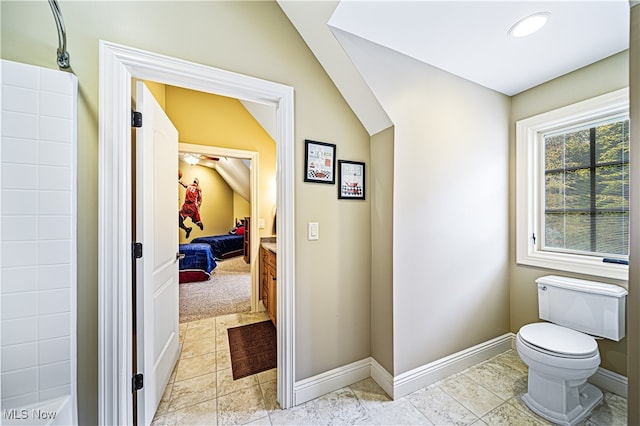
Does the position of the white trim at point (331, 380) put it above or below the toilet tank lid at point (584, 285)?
below

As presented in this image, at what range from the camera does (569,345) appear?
1.42m

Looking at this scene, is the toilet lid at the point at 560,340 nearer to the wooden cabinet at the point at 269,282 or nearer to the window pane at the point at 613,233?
the window pane at the point at 613,233

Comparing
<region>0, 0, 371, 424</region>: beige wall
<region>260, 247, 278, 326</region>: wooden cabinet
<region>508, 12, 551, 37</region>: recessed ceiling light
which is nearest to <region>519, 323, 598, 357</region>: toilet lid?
<region>0, 0, 371, 424</region>: beige wall

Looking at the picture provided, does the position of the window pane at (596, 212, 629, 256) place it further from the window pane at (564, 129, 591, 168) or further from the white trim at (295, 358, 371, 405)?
the white trim at (295, 358, 371, 405)

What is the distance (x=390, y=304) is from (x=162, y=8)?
213cm

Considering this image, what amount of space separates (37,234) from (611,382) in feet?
11.1

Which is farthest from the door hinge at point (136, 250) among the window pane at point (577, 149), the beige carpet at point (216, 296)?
the window pane at point (577, 149)

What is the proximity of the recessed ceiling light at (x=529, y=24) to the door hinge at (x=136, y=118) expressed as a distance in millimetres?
2128

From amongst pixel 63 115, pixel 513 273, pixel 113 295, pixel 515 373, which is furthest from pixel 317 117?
pixel 515 373

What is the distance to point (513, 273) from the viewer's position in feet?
7.04

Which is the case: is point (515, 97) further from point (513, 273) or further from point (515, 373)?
point (515, 373)

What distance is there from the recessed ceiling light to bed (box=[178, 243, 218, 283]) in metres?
4.82

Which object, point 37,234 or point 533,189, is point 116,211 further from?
point 533,189

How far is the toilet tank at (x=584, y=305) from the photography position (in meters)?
1.50
